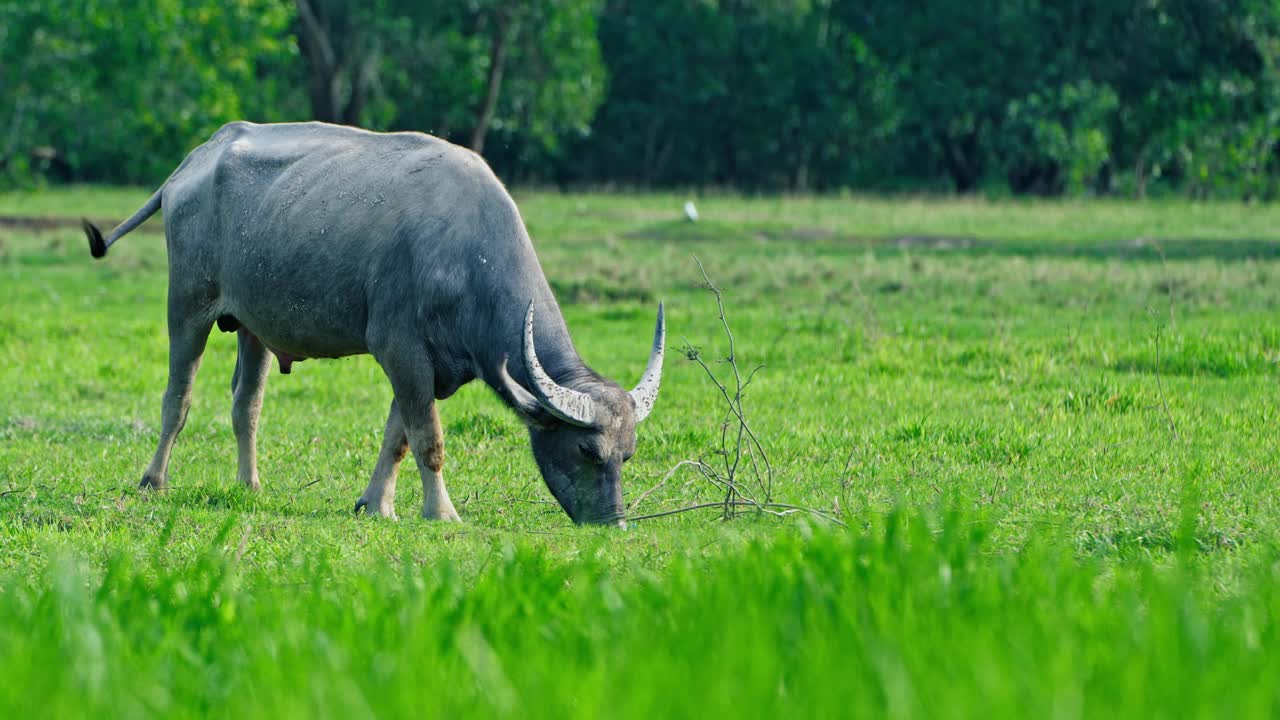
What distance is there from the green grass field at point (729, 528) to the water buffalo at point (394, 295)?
14.7 inches

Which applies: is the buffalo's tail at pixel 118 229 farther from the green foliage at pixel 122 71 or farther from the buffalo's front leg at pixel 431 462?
the green foliage at pixel 122 71

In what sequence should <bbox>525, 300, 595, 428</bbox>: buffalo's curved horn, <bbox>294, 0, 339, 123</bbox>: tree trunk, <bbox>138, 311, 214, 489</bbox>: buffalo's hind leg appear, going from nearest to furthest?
<bbox>525, 300, 595, 428</bbox>: buffalo's curved horn, <bbox>138, 311, 214, 489</bbox>: buffalo's hind leg, <bbox>294, 0, 339, 123</bbox>: tree trunk

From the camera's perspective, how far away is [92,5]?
79.5 ft

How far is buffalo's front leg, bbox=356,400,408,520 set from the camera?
7227 mm

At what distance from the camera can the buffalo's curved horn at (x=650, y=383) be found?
6.83 metres

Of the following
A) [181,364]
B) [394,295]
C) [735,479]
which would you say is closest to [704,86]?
[181,364]

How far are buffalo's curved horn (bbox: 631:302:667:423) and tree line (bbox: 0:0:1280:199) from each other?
19879 mm

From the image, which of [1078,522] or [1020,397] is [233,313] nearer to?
[1078,522]

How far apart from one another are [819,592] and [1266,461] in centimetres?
474

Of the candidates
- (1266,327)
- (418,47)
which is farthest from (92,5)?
(1266,327)

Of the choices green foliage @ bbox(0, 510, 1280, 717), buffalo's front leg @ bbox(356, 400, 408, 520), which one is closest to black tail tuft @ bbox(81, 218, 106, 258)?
buffalo's front leg @ bbox(356, 400, 408, 520)

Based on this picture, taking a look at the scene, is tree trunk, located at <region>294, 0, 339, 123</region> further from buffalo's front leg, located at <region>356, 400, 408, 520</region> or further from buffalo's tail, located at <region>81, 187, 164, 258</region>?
buffalo's front leg, located at <region>356, 400, 408, 520</region>

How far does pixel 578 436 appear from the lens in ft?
21.6

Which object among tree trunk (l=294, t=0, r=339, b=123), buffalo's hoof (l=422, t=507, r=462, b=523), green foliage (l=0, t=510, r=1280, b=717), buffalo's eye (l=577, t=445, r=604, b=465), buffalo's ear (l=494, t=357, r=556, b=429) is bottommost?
tree trunk (l=294, t=0, r=339, b=123)
